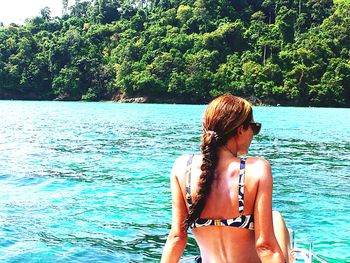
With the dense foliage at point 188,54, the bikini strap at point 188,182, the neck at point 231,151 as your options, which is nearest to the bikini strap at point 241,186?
the neck at point 231,151

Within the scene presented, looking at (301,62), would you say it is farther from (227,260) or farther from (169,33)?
(227,260)

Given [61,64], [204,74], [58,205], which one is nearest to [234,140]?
[58,205]

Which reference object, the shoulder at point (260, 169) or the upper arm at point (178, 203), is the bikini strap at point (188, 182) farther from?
the shoulder at point (260, 169)

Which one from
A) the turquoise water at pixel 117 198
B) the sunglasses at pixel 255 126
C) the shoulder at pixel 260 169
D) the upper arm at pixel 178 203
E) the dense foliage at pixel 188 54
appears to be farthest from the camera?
the dense foliage at pixel 188 54

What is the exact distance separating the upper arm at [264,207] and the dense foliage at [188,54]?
78.3 meters

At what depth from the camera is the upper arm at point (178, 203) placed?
2.90m

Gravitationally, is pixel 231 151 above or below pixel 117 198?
above

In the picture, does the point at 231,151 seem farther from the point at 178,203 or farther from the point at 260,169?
the point at 178,203

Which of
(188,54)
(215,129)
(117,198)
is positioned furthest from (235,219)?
(188,54)

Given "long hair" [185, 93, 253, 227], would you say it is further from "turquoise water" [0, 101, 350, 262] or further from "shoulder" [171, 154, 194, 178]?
"turquoise water" [0, 101, 350, 262]

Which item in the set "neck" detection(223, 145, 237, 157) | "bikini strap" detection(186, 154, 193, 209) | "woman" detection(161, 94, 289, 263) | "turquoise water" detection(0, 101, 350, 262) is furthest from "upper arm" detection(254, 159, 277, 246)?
"turquoise water" detection(0, 101, 350, 262)

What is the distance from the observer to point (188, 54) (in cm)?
9438

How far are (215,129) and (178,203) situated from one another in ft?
1.64

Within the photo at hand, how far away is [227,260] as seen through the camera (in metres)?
2.88
